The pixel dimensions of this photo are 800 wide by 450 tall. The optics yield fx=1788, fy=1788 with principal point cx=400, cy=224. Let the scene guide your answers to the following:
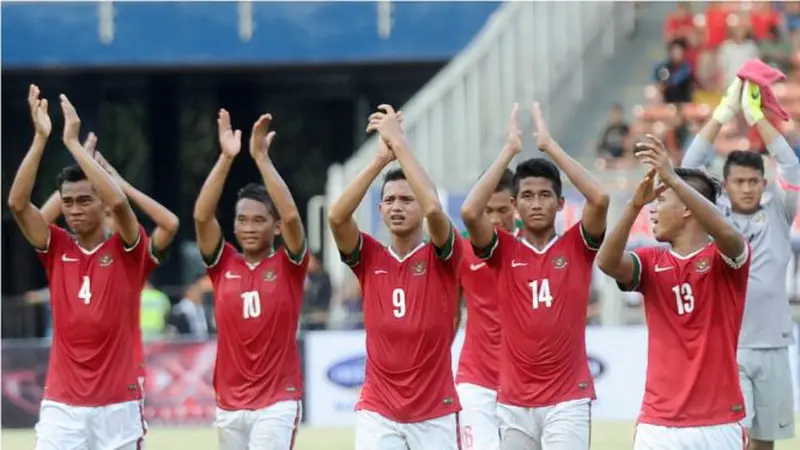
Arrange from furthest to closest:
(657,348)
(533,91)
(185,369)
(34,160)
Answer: (533,91), (185,369), (34,160), (657,348)

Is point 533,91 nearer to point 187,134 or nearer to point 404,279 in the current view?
point 187,134

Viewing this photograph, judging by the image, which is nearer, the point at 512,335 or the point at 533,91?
the point at 512,335

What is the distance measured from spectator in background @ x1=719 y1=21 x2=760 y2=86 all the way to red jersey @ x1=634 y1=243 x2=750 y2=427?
13.8 metres

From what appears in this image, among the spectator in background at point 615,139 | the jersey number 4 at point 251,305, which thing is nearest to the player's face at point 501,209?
the jersey number 4 at point 251,305

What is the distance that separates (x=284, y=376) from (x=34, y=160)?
187cm

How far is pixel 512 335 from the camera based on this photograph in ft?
32.3

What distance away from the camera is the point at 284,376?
1018 cm

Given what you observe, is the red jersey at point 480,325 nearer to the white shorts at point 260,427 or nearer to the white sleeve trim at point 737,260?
the white shorts at point 260,427

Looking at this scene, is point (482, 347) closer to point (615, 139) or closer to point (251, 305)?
point (251, 305)

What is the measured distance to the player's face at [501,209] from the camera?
1103cm

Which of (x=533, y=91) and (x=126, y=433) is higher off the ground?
(x=533, y=91)

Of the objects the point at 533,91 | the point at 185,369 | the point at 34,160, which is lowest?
the point at 185,369

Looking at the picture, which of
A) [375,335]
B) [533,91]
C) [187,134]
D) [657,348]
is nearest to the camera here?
[657,348]

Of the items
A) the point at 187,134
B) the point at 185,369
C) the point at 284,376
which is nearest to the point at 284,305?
the point at 284,376
